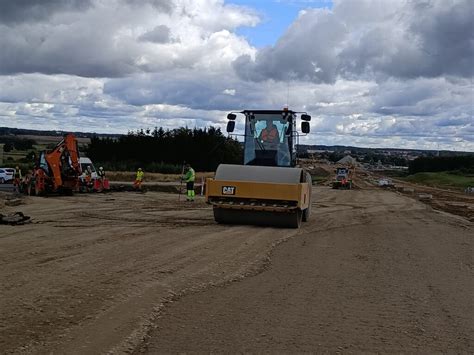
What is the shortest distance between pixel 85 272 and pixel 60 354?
3.85m

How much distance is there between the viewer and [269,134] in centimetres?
1983

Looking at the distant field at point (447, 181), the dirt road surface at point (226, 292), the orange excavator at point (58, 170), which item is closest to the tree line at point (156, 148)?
the distant field at point (447, 181)

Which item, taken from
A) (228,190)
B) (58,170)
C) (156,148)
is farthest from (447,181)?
(228,190)

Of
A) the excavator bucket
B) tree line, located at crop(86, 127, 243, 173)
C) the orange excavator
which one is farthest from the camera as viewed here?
tree line, located at crop(86, 127, 243, 173)

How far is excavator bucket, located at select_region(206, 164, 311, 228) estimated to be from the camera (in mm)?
16562

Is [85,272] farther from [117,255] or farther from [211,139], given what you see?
[211,139]

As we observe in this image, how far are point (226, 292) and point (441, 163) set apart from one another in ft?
457

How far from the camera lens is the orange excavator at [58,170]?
3114 centimetres

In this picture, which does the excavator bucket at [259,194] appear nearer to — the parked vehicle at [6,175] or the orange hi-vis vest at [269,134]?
the orange hi-vis vest at [269,134]

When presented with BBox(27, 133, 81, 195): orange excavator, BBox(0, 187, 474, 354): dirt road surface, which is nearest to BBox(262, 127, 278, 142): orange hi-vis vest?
BBox(0, 187, 474, 354): dirt road surface

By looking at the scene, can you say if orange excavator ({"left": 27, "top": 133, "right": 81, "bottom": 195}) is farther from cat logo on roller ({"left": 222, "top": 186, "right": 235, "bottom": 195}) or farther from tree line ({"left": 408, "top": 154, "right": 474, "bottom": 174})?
tree line ({"left": 408, "top": 154, "right": 474, "bottom": 174})

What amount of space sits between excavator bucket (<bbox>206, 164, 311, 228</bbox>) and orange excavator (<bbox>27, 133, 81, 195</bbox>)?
1583 cm

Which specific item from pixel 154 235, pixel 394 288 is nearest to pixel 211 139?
pixel 154 235

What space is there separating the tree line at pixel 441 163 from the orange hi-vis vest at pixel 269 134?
112847mm
